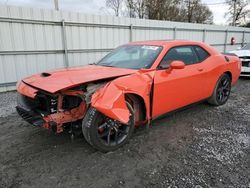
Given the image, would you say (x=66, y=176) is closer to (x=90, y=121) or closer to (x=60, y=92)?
(x=90, y=121)

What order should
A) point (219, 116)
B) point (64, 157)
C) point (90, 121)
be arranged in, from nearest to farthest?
1. point (90, 121)
2. point (64, 157)
3. point (219, 116)

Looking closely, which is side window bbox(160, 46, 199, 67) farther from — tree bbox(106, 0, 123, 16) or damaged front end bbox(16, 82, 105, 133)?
tree bbox(106, 0, 123, 16)

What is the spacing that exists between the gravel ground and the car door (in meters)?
0.48

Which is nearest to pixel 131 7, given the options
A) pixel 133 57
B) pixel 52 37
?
A: pixel 52 37

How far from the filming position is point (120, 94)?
2.77 metres

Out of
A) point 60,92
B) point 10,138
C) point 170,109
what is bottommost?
point 10,138

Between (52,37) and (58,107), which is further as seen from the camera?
(52,37)

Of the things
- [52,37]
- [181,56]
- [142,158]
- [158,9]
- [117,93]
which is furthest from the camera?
[158,9]

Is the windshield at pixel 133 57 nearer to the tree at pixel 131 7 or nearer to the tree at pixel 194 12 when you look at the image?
the tree at pixel 131 7

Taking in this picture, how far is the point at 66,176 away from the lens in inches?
97.5

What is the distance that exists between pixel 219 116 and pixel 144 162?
2450mm

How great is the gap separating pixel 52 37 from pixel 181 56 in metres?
5.19

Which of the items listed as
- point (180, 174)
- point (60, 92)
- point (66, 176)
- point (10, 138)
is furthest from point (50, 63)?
point (180, 174)

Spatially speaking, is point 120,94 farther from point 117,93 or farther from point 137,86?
point 137,86
